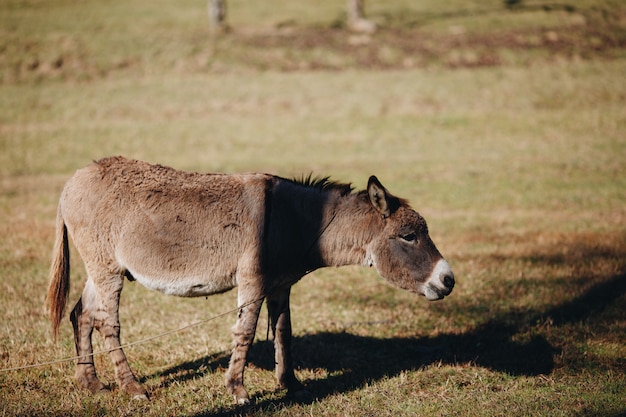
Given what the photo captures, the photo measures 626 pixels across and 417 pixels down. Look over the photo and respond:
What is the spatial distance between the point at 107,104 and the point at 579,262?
24.6 metres

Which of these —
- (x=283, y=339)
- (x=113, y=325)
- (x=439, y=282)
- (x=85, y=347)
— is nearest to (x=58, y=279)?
(x=85, y=347)

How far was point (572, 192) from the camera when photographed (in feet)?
62.7

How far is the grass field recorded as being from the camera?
299 inches

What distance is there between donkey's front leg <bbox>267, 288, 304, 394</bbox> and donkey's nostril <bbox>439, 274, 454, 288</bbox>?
67.3 inches

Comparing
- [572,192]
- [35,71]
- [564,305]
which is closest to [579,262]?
[564,305]

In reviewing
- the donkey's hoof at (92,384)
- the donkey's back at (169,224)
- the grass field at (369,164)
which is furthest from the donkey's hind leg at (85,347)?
the donkey's back at (169,224)

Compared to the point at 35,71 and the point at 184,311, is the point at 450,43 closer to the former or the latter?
the point at 35,71

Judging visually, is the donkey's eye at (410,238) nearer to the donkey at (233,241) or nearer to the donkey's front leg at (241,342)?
the donkey at (233,241)

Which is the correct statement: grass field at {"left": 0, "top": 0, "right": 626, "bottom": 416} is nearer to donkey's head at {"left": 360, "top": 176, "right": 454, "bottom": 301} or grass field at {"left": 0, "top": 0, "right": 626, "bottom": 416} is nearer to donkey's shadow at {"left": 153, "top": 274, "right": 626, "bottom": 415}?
donkey's shadow at {"left": 153, "top": 274, "right": 626, "bottom": 415}

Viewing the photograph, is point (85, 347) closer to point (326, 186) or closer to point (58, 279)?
point (58, 279)

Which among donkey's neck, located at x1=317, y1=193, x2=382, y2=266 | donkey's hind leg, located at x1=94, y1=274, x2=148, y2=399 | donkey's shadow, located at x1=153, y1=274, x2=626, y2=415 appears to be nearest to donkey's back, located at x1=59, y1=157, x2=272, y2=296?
donkey's hind leg, located at x1=94, y1=274, x2=148, y2=399

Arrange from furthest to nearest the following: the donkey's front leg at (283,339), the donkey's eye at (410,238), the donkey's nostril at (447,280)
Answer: the donkey's front leg at (283,339)
the donkey's eye at (410,238)
the donkey's nostril at (447,280)

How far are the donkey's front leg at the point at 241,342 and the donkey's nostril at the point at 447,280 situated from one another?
74.3 inches

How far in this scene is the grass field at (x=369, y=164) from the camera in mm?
7590
